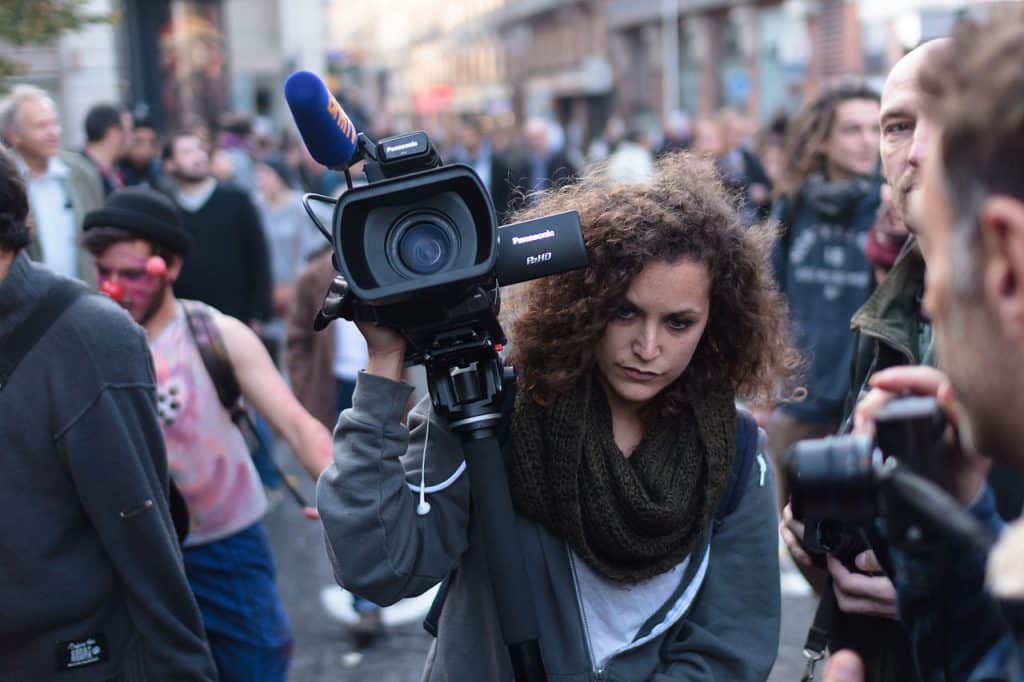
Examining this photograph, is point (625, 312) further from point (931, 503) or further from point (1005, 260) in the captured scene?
point (1005, 260)

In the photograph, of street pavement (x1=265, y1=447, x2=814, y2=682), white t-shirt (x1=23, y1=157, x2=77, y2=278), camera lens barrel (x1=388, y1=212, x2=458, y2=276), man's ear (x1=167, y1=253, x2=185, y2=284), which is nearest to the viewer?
camera lens barrel (x1=388, y1=212, x2=458, y2=276)

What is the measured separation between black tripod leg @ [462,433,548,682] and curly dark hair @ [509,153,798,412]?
0.25 m

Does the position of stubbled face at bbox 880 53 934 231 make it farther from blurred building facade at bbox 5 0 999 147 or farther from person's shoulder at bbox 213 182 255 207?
person's shoulder at bbox 213 182 255 207

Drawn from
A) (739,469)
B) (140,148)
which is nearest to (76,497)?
(739,469)

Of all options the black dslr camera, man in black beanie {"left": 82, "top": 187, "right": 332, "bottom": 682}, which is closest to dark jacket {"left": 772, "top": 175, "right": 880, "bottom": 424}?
man in black beanie {"left": 82, "top": 187, "right": 332, "bottom": 682}

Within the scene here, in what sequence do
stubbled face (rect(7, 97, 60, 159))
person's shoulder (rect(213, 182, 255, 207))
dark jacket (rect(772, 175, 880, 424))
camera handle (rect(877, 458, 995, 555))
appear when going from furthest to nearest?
1. person's shoulder (rect(213, 182, 255, 207))
2. stubbled face (rect(7, 97, 60, 159))
3. dark jacket (rect(772, 175, 880, 424))
4. camera handle (rect(877, 458, 995, 555))

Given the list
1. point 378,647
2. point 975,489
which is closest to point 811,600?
point 378,647

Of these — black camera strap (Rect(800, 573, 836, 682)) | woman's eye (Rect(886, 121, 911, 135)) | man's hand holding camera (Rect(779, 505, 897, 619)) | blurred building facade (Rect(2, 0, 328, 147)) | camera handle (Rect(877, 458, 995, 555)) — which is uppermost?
blurred building facade (Rect(2, 0, 328, 147))

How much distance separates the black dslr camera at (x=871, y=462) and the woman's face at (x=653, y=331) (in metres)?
0.75

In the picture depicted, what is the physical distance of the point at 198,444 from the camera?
339cm

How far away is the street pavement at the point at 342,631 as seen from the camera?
4.78m

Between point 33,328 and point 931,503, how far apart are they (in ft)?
5.72

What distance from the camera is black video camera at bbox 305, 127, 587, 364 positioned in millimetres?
1880

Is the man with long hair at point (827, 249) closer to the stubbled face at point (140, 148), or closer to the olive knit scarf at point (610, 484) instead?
the olive knit scarf at point (610, 484)
